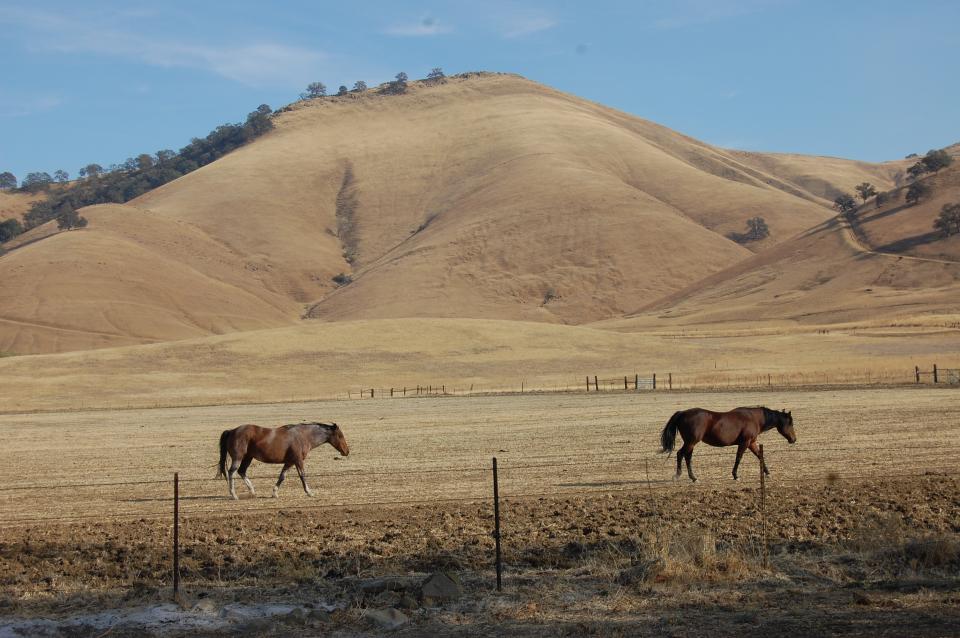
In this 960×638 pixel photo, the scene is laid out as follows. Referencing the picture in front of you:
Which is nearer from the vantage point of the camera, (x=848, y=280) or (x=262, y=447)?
(x=262, y=447)

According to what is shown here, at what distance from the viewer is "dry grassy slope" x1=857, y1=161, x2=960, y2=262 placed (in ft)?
499

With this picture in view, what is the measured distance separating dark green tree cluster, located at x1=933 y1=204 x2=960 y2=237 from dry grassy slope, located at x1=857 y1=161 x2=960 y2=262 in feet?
3.81

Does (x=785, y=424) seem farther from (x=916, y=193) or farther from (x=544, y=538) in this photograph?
(x=916, y=193)

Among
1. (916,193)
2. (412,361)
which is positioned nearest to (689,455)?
(412,361)

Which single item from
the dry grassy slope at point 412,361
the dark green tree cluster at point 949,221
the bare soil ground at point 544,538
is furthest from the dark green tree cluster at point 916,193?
the bare soil ground at point 544,538

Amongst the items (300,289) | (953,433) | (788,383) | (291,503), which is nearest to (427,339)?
(788,383)

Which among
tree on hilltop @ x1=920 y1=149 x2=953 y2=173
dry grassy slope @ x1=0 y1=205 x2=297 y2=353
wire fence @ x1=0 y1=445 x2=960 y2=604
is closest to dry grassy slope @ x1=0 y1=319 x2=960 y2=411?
wire fence @ x1=0 y1=445 x2=960 y2=604

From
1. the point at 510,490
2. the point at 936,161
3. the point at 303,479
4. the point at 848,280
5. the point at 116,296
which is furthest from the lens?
the point at 936,161

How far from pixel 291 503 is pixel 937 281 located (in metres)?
134

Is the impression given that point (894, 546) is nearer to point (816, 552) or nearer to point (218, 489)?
point (816, 552)

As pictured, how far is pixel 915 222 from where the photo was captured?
16562 centimetres

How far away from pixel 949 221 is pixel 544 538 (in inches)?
6138

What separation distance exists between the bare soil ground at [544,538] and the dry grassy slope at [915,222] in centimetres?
13292

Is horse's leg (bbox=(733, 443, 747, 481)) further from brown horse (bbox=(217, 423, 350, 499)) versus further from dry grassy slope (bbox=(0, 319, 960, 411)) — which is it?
dry grassy slope (bbox=(0, 319, 960, 411))
